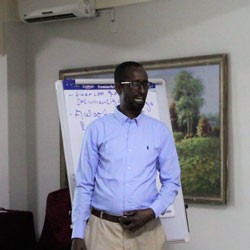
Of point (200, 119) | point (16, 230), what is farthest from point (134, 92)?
point (16, 230)

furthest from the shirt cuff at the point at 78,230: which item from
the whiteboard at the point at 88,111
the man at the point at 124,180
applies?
the whiteboard at the point at 88,111

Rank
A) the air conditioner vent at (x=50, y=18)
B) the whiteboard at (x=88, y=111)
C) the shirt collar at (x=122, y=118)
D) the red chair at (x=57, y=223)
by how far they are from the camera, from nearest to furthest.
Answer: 1. the shirt collar at (x=122, y=118)
2. the whiteboard at (x=88, y=111)
3. the red chair at (x=57, y=223)
4. the air conditioner vent at (x=50, y=18)

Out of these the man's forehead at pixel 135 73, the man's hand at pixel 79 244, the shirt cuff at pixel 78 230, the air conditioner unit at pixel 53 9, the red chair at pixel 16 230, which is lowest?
the red chair at pixel 16 230

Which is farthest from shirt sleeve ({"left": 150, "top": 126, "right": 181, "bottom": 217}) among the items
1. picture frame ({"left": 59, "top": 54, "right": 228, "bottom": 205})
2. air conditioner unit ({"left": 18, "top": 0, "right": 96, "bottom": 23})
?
air conditioner unit ({"left": 18, "top": 0, "right": 96, "bottom": 23})

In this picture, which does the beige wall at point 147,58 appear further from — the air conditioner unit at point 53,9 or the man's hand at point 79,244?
the man's hand at point 79,244

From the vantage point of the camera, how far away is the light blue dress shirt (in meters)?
1.74

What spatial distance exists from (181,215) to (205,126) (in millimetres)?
807

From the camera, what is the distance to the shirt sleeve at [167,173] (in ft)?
5.84

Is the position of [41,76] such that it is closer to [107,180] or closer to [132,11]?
[132,11]

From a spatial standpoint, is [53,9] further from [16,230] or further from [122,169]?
[122,169]

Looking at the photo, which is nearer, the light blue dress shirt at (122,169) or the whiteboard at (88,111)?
the light blue dress shirt at (122,169)

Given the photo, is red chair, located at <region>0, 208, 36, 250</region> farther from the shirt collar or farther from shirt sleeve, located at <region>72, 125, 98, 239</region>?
the shirt collar

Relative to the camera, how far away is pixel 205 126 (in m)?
2.93

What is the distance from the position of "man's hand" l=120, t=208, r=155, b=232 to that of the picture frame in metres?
1.28
